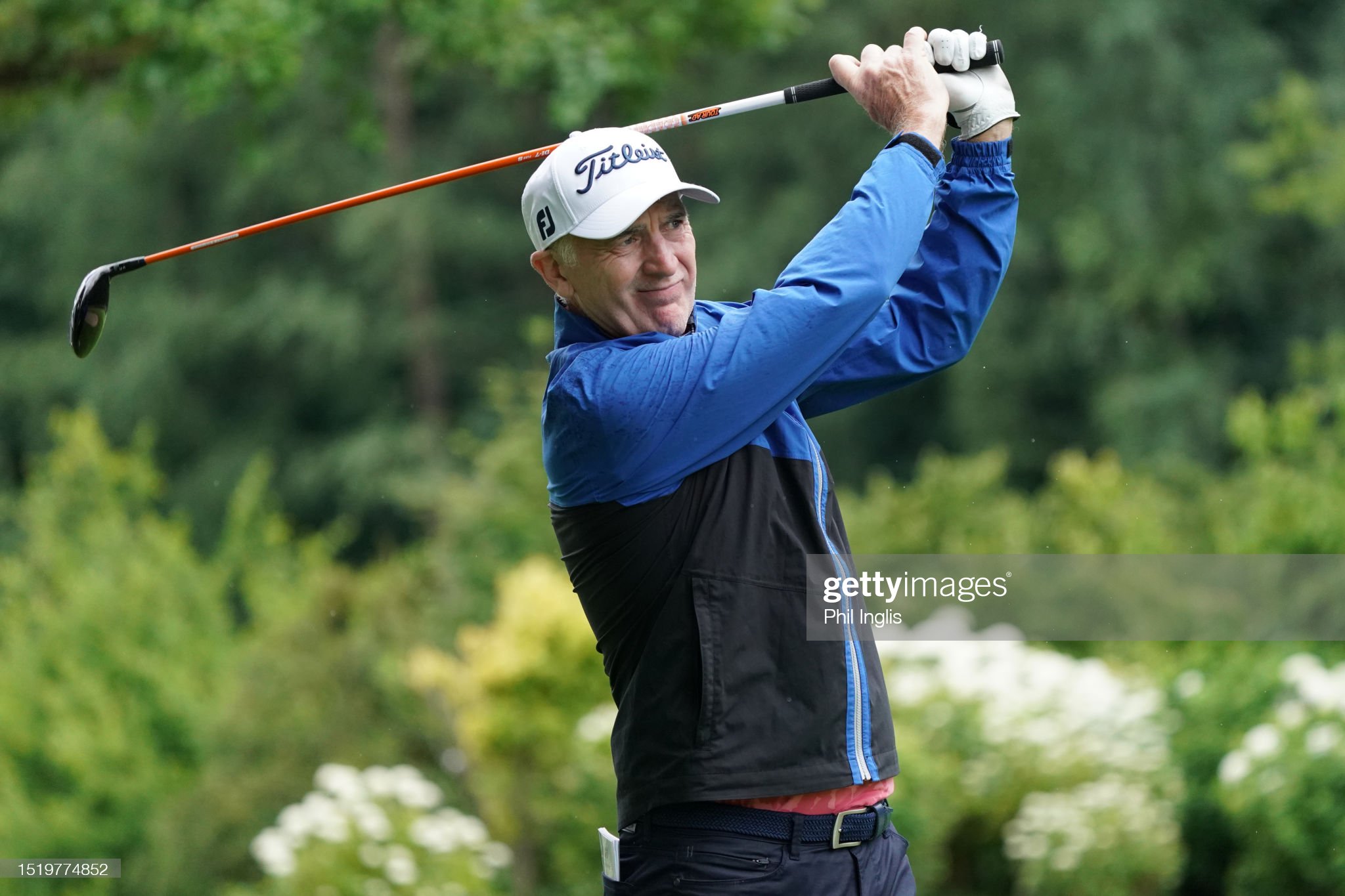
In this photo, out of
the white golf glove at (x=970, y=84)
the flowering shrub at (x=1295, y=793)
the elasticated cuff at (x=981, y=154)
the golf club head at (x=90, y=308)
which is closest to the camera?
the white golf glove at (x=970, y=84)

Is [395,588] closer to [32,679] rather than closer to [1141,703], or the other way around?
[32,679]

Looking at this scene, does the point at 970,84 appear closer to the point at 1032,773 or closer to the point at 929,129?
the point at 929,129

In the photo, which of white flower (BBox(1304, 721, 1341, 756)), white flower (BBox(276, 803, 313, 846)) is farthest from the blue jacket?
white flower (BBox(276, 803, 313, 846))

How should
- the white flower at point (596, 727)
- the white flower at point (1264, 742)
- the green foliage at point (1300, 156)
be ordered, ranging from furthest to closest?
the green foliage at point (1300, 156) < the white flower at point (596, 727) < the white flower at point (1264, 742)

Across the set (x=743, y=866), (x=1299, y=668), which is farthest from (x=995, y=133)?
(x=1299, y=668)

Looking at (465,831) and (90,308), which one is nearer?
(90,308)

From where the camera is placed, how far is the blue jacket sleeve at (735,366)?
2408 millimetres

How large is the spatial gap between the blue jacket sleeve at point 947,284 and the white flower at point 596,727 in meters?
3.08

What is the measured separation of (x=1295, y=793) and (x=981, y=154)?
3327mm

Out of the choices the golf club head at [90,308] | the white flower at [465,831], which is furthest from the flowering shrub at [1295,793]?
the golf club head at [90,308]

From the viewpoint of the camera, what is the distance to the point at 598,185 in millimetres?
2535

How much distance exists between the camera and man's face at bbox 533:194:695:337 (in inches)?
102

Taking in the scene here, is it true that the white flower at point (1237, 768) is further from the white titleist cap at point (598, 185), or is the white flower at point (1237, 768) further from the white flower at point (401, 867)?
the white titleist cap at point (598, 185)

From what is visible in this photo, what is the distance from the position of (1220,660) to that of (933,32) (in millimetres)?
4599
